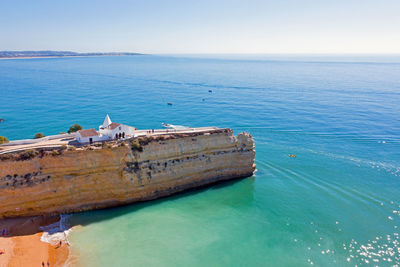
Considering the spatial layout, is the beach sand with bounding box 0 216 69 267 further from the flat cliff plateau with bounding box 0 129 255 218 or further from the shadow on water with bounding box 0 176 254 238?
the flat cliff plateau with bounding box 0 129 255 218

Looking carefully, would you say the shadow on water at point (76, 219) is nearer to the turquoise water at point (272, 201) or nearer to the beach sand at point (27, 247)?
the beach sand at point (27, 247)

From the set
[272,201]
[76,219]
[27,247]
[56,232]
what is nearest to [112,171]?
[76,219]

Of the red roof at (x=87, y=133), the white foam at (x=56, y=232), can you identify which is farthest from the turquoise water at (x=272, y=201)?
the red roof at (x=87, y=133)

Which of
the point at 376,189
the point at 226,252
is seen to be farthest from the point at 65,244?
the point at 376,189

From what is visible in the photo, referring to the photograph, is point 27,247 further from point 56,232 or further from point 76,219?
point 76,219

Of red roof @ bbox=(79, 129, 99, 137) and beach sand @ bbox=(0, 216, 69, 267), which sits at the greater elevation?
red roof @ bbox=(79, 129, 99, 137)

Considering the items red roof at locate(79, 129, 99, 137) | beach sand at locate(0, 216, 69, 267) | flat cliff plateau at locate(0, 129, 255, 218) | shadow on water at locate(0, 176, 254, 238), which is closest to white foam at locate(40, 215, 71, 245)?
shadow on water at locate(0, 176, 254, 238)

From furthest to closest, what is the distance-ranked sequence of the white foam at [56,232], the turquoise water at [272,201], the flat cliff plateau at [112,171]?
the flat cliff plateau at [112,171], the white foam at [56,232], the turquoise water at [272,201]
